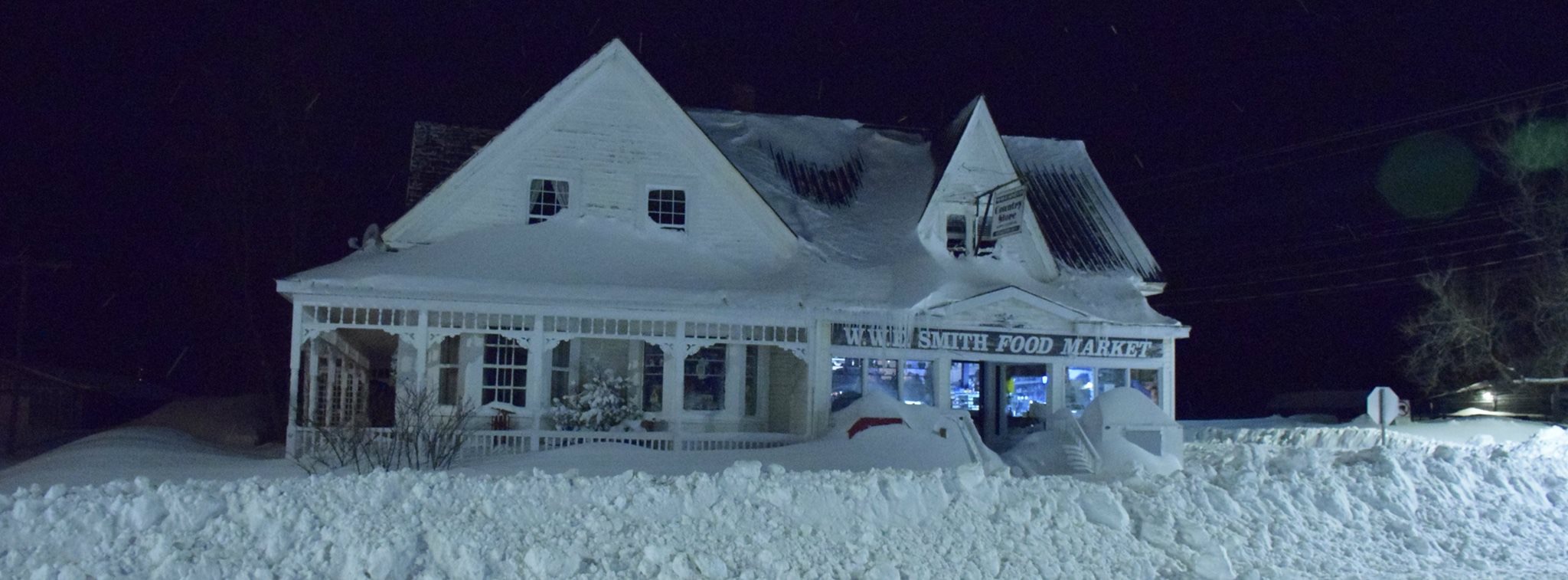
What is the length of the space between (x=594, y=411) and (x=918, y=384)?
20.8 ft

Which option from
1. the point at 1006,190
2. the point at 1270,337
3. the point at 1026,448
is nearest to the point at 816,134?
the point at 1006,190

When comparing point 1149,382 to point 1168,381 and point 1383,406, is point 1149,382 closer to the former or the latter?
point 1168,381

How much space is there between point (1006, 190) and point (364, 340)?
44.7ft

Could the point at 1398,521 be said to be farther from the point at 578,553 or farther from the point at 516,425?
the point at 516,425

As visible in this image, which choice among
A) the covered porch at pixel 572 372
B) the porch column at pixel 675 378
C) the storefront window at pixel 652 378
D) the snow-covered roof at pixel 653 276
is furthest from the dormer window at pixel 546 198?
the porch column at pixel 675 378

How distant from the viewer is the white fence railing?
17.3 m

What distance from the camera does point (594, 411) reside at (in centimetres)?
1917

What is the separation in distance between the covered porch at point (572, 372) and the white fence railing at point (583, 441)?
0.02 m

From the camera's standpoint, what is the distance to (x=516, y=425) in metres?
19.6

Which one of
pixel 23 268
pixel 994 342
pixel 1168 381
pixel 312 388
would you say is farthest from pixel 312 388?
pixel 1168 381

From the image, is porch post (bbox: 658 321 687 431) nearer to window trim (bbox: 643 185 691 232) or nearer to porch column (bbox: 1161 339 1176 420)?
window trim (bbox: 643 185 691 232)

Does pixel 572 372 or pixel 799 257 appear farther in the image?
pixel 799 257

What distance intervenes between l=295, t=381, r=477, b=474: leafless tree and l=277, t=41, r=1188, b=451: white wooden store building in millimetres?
625

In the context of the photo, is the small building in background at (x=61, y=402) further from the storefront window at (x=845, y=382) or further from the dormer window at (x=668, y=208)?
the storefront window at (x=845, y=382)
